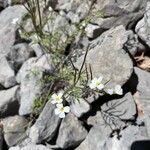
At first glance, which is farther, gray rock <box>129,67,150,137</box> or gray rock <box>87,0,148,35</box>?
gray rock <box>87,0,148,35</box>

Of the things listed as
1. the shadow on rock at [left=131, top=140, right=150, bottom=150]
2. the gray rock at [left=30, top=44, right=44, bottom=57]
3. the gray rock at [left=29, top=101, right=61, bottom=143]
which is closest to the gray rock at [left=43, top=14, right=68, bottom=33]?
the gray rock at [left=30, top=44, right=44, bottom=57]

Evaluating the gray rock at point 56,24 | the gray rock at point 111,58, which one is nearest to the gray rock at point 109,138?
the gray rock at point 111,58

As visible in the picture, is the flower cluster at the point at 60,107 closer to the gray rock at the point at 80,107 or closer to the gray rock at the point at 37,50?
the gray rock at the point at 80,107

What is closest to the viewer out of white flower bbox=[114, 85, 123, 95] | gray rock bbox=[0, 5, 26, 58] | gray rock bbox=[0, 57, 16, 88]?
white flower bbox=[114, 85, 123, 95]

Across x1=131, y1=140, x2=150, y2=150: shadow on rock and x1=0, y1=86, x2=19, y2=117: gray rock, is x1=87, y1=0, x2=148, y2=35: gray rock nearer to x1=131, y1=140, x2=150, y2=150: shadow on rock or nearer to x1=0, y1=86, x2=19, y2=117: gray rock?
x1=0, y1=86, x2=19, y2=117: gray rock

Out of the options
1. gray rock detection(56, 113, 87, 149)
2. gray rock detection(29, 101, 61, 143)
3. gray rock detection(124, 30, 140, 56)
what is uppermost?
gray rock detection(124, 30, 140, 56)

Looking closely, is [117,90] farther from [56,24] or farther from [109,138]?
[56,24]
